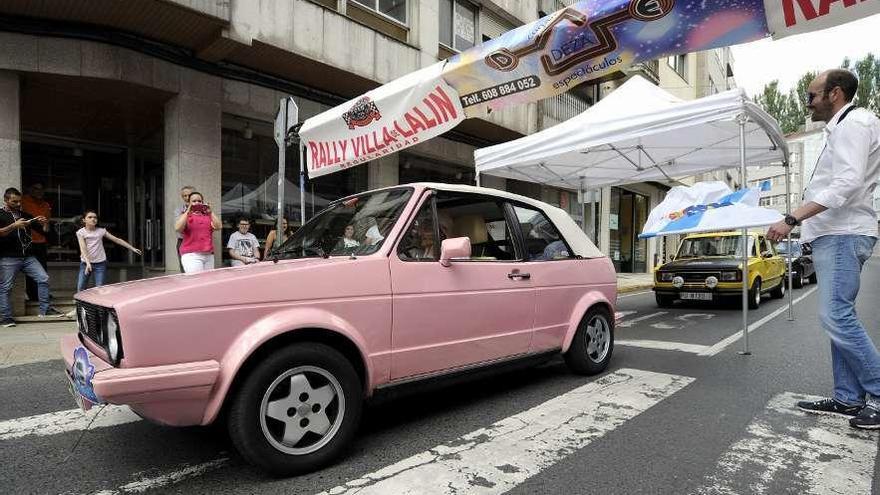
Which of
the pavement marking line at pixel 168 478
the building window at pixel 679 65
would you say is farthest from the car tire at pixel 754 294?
the building window at pixel 679 65

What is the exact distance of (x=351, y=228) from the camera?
3.44m

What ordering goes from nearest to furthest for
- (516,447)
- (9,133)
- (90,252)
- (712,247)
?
(516,447) → (9,133) → (90,252) → (712,247)

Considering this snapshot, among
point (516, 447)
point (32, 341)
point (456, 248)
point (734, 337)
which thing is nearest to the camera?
point (516, 447)

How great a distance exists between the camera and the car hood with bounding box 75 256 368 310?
7.78 ft

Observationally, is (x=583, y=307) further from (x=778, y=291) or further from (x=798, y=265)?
(x=798, y=265)

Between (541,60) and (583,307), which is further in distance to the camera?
(541,60)

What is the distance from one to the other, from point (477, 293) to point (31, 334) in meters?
6.11

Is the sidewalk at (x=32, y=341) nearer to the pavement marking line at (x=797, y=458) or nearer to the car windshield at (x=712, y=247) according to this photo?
the pavement marking line at (x=797, y=458)

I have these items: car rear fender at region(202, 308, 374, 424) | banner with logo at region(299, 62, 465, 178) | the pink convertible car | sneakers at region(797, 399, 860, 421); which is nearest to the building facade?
banner with logo at region(299, 62, 465, 178)

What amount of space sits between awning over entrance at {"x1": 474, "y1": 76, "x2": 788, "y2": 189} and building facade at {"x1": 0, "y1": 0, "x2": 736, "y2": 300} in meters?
3.71

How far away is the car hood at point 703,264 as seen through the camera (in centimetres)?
967

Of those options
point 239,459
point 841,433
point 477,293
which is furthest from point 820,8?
point 239,459

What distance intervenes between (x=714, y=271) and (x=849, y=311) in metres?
7.01

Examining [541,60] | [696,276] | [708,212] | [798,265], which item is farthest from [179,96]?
[798,265]
